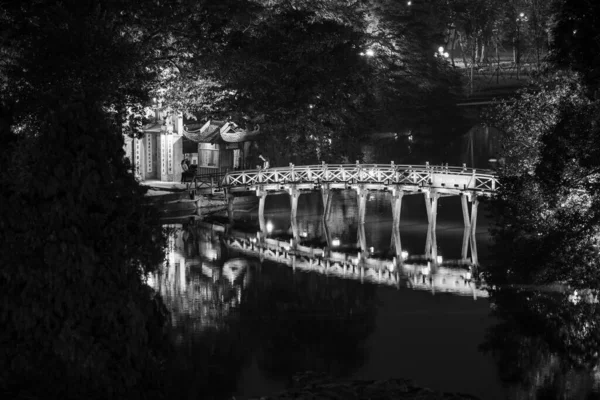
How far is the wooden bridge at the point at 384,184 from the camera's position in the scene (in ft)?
125

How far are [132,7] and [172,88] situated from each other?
725cm

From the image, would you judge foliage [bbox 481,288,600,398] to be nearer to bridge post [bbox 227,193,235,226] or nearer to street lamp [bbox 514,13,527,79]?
bridge post [bbox 227,193,235,226]

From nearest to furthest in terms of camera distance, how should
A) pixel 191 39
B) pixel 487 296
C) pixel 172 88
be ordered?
1. pixel 487 296
2. pixel 191 39
3. pixel 172 88

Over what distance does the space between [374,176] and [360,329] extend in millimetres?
16854

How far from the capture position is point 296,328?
82.9ft

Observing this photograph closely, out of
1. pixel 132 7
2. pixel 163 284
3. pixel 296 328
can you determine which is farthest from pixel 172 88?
pixel 296 328

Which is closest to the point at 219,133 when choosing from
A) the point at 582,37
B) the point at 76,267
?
the point at 582,37

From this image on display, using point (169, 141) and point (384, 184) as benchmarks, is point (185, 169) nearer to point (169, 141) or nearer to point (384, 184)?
point (169, 141)

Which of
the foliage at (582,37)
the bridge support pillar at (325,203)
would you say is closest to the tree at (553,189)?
the foliage at (582,37)

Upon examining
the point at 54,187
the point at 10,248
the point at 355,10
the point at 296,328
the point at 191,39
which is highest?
the point at 355,10

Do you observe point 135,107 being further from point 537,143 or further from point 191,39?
point 537,143

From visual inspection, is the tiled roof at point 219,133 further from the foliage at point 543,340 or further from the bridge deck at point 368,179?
the foliage at point 543,340

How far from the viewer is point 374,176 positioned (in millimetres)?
41531

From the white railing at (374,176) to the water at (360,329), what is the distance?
328 centimetres
